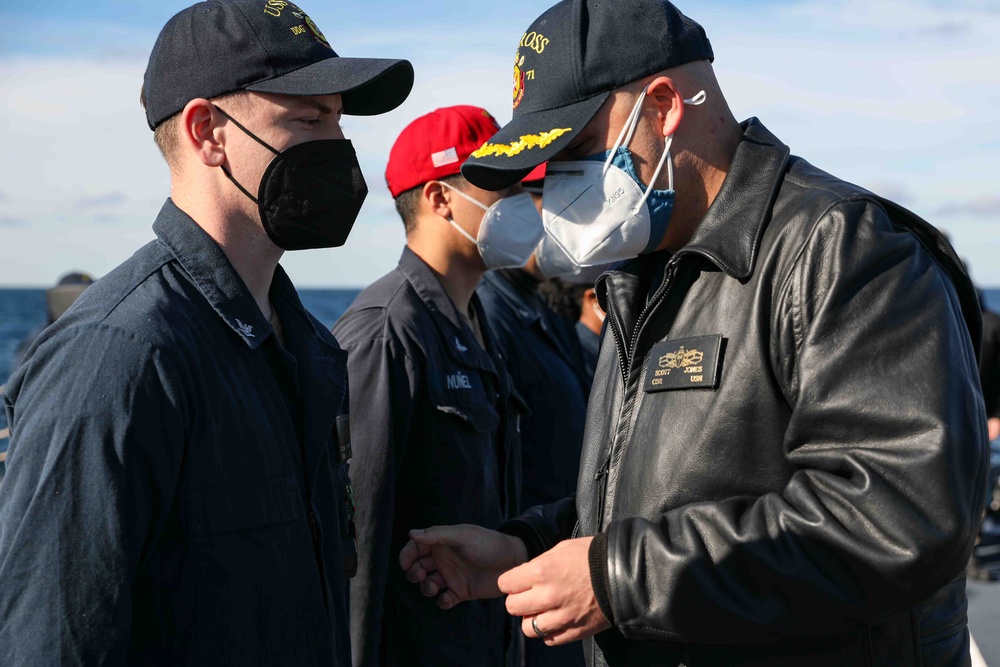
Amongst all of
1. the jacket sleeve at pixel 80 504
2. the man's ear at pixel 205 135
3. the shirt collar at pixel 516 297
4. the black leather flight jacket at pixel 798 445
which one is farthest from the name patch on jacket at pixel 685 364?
the shirt collar at pixel 516 297

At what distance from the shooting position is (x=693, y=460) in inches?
75.7

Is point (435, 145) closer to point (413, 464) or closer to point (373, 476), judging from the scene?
point (413, 464)

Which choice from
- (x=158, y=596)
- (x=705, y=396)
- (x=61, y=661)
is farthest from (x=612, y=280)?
(x=61, y=661)

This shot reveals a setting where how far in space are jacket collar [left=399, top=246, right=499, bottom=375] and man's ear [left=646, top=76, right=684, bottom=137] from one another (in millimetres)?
1578

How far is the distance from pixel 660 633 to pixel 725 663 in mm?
169

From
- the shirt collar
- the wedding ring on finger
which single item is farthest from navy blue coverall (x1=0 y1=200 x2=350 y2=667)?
the shirt collar

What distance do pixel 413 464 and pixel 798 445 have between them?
1.82 meters

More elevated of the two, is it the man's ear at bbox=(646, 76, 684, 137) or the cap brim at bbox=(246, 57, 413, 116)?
the cap brim at bbox=(246, 57, 413, 116)

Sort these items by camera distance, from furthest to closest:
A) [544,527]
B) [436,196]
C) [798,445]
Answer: [436,196]
[544,527]
[798,445]

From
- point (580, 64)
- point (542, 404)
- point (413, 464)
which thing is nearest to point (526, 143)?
point (580, 64)

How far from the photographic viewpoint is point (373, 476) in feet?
10.5

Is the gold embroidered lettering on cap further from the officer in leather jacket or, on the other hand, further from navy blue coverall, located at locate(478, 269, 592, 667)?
navy blue coverall, located at locate(478, 269, 592, 667)

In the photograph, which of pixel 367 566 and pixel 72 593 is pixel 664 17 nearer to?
pixel 72 593

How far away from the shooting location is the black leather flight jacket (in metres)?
1.68
